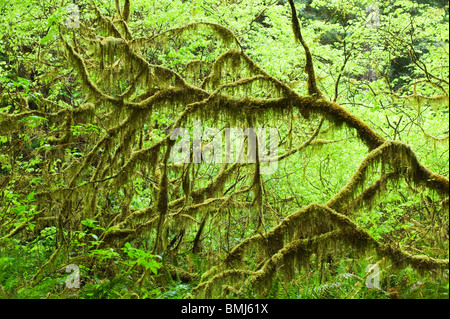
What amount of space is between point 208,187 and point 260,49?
464 cm

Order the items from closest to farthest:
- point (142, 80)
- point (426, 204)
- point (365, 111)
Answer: point (426, 204)
point (142, 80)
point (365, 111)

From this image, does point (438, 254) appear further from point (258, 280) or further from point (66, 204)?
point (66, 204)

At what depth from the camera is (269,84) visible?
22.5 ft

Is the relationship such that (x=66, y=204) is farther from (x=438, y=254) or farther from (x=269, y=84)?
(x=438, y=254)

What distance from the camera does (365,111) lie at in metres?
9.61

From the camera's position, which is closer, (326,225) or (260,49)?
(326,225)

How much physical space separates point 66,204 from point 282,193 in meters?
5.58

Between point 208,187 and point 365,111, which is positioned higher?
point 365,111

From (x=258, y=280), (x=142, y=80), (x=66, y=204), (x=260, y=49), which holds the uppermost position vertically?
(x=260, y=49)

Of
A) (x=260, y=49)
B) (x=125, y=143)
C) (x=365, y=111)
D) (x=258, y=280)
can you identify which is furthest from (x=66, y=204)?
(x=365, y=111)

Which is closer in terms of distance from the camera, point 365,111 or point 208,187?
point 208,187
